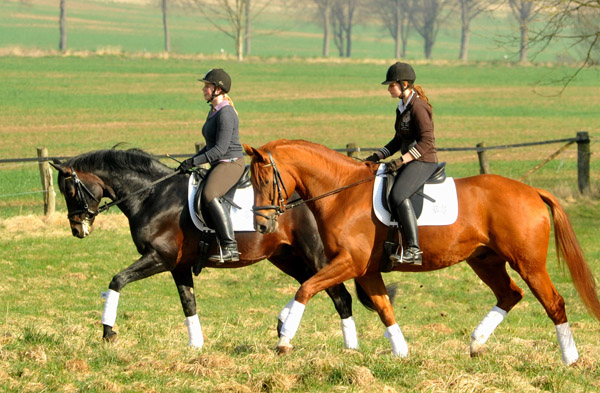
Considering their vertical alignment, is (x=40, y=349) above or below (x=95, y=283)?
above

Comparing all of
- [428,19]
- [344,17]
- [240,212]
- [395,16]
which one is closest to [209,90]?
[240,212]

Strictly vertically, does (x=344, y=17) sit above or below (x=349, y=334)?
above

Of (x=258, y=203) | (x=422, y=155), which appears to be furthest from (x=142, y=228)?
(x=422, y=155)

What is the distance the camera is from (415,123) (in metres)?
7.84

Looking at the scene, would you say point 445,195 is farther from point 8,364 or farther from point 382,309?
point 8,364

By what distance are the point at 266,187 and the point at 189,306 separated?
1.96 metres

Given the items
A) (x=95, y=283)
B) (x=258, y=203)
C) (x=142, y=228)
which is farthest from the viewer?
(x=95, y=283)

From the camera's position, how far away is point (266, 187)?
7.53 m

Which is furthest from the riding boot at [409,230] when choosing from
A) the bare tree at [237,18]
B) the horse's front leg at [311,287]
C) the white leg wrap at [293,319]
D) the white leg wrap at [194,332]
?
the bare tree at [237,18]

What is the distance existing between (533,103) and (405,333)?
41772mm

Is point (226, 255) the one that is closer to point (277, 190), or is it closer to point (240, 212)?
point (240, 212)

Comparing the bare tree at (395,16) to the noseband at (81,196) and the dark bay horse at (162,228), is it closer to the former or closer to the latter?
the dark bay horse at (162,228)

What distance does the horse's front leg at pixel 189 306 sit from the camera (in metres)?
8.60

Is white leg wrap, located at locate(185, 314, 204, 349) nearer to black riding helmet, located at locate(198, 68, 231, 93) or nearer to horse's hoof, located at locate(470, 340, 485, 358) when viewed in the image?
black riding helmet, located at locate(198, 68, 231, 93)
